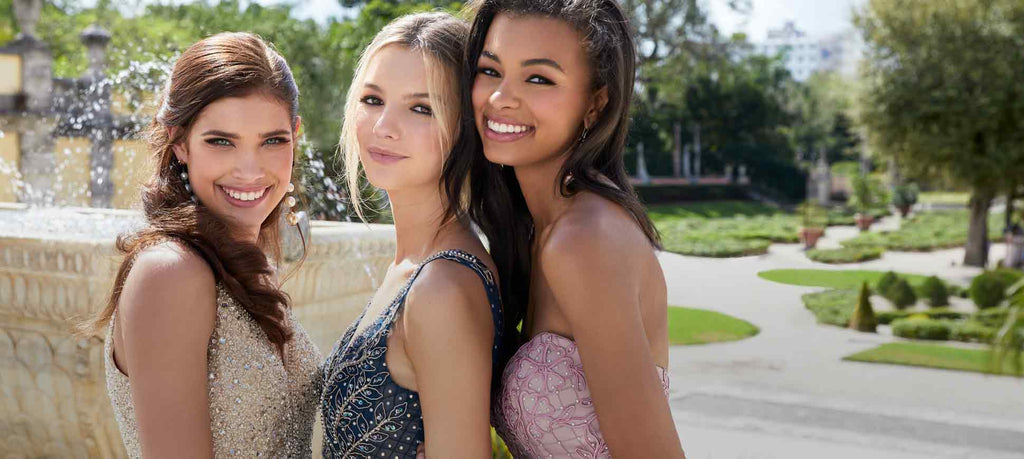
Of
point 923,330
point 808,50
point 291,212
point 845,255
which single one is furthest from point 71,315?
point 808,50

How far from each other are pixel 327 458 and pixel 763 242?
20382 millimetres

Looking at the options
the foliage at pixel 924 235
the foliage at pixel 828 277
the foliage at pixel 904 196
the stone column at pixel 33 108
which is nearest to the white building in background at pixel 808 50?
the foliage at pixel 904 196

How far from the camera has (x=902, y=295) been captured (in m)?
12.8

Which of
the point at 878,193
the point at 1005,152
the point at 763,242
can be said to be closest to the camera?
the point at 1005,152

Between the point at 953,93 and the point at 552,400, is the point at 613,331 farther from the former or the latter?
the point at 953,93

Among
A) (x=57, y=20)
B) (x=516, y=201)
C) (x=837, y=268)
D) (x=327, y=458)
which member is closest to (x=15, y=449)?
(x=327, y=458)

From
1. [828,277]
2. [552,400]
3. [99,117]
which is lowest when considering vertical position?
[828,277]

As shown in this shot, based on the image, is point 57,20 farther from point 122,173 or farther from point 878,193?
point 878,193

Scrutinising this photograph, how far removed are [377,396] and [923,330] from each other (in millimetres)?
10386

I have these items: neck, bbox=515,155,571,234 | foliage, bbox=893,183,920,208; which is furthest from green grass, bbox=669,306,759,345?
foliage, bbox=893,183,920,208

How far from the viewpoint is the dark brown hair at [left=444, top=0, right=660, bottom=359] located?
186cm

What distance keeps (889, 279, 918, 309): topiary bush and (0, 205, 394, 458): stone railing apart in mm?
10712

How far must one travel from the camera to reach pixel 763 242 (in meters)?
21.5

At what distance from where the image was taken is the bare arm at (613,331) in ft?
5.63
